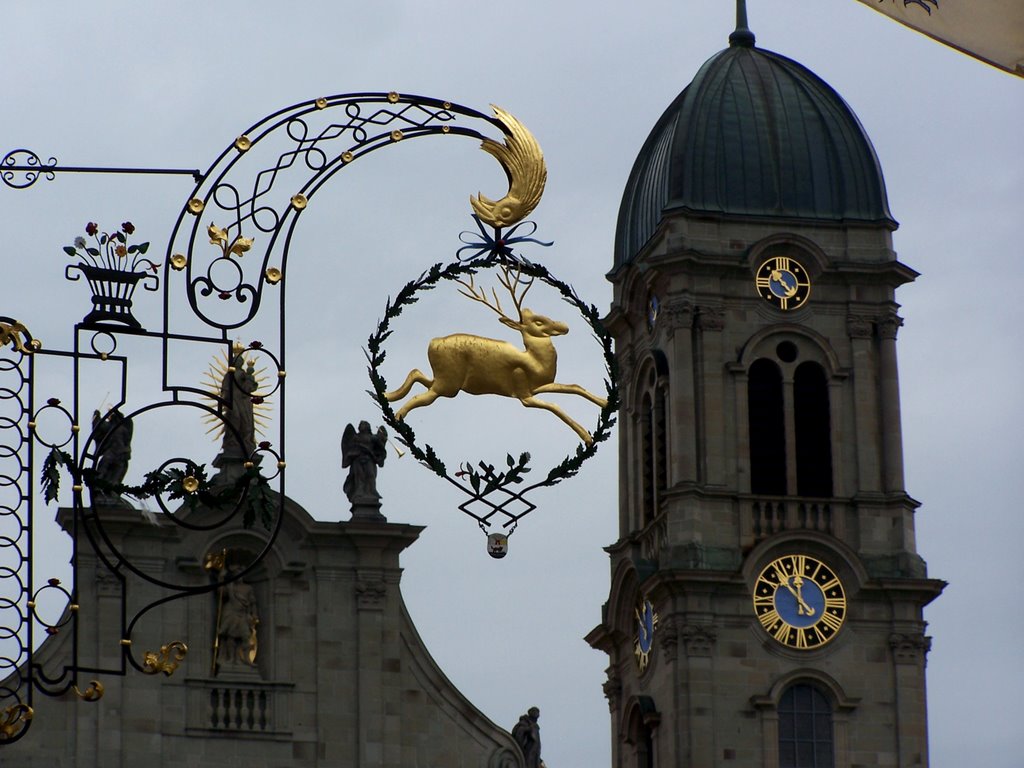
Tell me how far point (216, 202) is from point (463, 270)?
1.68 metres

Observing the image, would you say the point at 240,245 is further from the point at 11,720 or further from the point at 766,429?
the point at 766,429

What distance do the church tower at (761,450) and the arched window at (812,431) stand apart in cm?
4

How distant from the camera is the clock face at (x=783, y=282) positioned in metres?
61.9

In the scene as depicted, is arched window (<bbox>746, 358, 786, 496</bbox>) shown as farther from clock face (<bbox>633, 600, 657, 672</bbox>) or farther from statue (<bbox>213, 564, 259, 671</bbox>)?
statue (<bbox>213, 564, 259, 671</bbox>)

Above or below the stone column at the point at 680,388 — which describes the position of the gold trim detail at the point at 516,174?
below

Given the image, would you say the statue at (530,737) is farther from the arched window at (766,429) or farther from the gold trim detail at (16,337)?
the gold trim detail at (16,337)

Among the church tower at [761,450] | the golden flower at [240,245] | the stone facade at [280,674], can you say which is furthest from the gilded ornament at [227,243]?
the church tower at [761,450]

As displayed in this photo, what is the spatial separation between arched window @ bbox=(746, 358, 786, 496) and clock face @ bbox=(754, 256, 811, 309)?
129cm

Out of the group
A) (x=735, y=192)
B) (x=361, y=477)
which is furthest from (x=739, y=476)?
(x=361, y=477)

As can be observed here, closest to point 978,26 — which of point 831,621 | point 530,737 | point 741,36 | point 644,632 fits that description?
point 530,737

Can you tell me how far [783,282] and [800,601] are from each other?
6.75m

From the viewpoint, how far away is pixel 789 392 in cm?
6169

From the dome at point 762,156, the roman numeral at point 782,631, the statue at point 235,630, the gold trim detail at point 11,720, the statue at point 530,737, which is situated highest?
the dome at point 762,156

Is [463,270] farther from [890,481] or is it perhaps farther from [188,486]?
[890,481]
